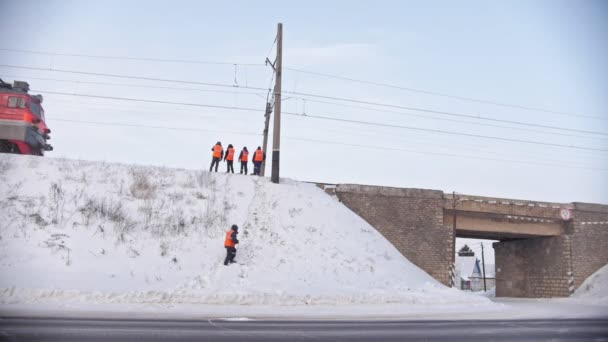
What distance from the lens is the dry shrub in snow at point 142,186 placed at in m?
20.6

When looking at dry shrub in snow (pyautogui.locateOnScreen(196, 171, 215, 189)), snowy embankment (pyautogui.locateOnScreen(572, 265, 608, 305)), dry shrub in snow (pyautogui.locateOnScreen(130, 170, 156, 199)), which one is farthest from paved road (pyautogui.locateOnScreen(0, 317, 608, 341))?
snowy embankment (pyautogui.locateOnScreen(572, 265, 608, 305))

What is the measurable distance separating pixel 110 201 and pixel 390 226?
12.9m

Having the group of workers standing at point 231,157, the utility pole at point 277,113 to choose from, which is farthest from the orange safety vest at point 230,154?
the utility pole at point 277,113

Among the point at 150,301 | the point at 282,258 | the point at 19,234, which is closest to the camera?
the point at 150,301

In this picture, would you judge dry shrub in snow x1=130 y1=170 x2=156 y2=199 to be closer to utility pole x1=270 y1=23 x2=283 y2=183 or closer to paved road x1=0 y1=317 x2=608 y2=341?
utility pole x1=270 y1=23 x2=283 y2=183

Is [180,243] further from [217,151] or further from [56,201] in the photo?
[217,151]

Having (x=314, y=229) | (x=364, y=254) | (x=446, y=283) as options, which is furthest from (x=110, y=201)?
(x=446, y=283)

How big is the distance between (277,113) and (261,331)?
14.6m

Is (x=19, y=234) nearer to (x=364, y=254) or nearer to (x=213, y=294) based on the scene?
(x=213, y=294)

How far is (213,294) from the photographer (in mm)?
15258

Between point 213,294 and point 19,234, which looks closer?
point 213,294

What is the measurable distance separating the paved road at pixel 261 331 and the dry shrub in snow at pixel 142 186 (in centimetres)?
1106

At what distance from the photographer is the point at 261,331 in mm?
8930

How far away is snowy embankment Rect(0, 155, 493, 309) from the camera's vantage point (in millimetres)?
15195
